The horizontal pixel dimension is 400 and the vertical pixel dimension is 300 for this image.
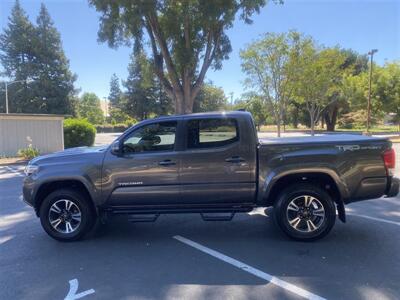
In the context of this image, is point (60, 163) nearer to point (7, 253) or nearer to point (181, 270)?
point (7, 253)

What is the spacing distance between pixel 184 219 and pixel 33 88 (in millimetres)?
47823

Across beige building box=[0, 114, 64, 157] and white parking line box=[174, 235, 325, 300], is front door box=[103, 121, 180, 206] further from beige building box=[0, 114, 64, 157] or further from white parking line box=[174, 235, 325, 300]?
beige building box=[0, 114, 64, 157]

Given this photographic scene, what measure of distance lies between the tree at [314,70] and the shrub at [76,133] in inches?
562

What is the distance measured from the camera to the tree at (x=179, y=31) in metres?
15.5

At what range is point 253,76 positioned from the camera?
22.8 meters

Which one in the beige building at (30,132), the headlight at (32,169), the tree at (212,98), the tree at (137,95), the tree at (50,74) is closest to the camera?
the headlight at (32,169)

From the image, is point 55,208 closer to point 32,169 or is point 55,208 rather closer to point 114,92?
point 32,169

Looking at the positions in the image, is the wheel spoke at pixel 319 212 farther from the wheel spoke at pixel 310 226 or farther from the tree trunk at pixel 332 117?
the tree trunk at pixel 332 117

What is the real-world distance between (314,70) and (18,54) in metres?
43.6

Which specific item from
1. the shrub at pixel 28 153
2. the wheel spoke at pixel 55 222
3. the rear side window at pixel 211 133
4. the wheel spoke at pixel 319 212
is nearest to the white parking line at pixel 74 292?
the wheel spoke at pixel 55 222

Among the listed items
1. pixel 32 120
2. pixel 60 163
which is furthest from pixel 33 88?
pixel 60 163

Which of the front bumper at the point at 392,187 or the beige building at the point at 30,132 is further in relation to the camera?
the beige building at the point at 30,132

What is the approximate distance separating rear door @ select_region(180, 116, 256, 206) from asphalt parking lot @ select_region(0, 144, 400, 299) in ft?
2.28

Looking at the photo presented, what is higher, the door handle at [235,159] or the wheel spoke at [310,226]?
the door handle at [235,159]
